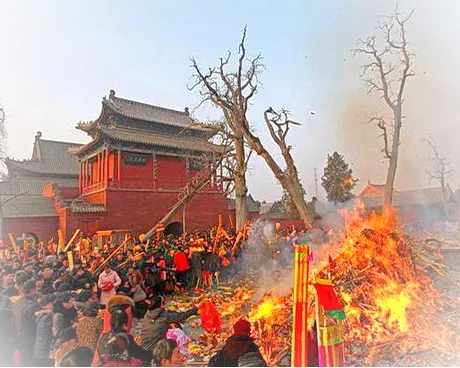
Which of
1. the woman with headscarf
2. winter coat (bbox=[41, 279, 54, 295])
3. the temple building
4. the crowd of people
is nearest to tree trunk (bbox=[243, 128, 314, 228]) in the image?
the crowd of people

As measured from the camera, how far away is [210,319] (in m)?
5.84

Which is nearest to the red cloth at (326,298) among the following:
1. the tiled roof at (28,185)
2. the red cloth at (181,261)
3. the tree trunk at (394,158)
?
the red cloth at (181,261)

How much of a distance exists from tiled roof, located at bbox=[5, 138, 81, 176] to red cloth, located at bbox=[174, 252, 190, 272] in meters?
4.93

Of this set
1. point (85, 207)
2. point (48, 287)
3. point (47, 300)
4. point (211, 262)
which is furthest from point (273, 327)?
point (85, 207)

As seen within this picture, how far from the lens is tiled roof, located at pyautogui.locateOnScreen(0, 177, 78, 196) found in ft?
27.9

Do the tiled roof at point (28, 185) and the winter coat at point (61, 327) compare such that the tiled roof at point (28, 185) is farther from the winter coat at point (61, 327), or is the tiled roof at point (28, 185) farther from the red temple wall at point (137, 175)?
the winter coat at point (61, 327)

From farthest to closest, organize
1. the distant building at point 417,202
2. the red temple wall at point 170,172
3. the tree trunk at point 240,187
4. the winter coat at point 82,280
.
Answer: the distant building at point 417,202
the tree trunk at point 240,187
the red temple wall at point 170,172
the winter coat at point 82,280

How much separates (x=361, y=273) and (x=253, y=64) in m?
8.96

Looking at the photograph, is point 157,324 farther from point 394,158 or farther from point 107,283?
point 394,158

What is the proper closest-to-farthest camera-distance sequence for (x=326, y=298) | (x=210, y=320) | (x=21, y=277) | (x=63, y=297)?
(x=326, y=298)
(x=63, y=297)
(x=21, y=277)
(x=210, y=320)

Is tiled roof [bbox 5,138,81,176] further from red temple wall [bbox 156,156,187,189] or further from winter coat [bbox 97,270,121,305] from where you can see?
winter coat [bbox 97,270,121,305]

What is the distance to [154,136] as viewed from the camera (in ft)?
40.3

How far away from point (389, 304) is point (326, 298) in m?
1.72

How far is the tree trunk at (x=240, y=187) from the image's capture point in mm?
12508
